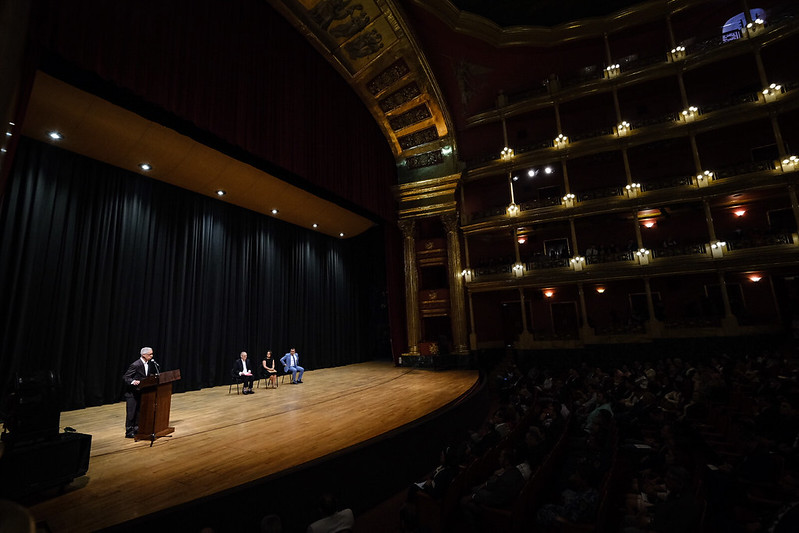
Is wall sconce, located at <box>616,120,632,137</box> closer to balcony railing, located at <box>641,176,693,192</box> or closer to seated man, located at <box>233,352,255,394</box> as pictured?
balcony railing, located at <box>641,176,693,192</box>

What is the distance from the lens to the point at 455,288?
14.1 m

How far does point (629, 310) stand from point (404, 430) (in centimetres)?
1311

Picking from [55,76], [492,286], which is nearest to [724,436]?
[492,286]

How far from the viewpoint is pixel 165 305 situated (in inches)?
372

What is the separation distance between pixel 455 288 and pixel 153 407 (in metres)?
10.7

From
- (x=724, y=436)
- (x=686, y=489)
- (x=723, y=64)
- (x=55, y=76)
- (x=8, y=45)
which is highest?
(x=723, y=64)

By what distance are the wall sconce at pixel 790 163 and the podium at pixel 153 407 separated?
17.0m

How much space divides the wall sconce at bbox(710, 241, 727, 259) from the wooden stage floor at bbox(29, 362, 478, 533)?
9.68 meters

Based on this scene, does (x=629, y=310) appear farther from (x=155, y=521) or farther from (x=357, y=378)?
(x=155, y=521)

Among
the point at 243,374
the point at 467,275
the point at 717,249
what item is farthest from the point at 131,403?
the point at 717,249

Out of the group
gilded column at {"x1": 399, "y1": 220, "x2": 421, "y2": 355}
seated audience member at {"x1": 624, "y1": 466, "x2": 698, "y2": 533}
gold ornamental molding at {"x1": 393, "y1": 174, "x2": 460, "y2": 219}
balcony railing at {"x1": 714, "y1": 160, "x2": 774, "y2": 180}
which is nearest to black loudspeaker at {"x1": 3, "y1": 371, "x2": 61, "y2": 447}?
seated audience member at {"x1": 624, "y1": 466, "x2": 698, "y2": 533}

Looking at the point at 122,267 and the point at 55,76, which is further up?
the point at 55,76

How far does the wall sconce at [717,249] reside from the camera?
1176 centimetres

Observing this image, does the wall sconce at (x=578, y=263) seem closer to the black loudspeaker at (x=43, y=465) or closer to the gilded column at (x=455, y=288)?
the gilded column at (x=455, y=288)
